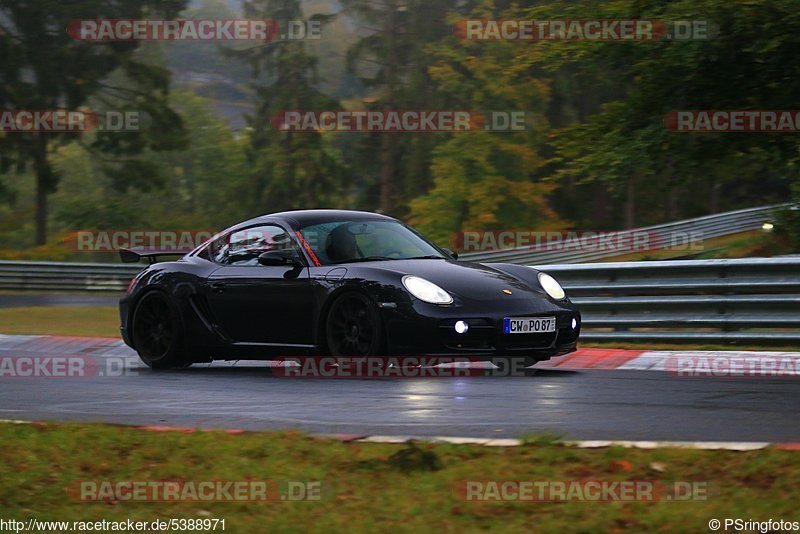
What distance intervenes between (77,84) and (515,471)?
4941cm

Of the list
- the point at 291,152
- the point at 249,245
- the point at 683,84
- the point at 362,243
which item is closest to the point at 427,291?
the point at 362,243

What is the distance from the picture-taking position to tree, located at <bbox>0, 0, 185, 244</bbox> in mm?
50625

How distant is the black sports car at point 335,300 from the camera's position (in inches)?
374

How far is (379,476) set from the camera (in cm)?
531

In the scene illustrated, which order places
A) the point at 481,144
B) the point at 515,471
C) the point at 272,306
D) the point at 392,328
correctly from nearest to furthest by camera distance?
the point at 515,471 → the point at 392,328 → the point at 272,306 → the point at 481,144

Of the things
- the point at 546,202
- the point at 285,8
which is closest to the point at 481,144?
the point at 546,202

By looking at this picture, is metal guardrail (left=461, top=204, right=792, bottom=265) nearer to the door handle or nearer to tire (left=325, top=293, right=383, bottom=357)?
the door handle

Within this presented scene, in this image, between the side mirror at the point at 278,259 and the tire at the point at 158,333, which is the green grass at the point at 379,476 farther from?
the tire at the point at 158,333

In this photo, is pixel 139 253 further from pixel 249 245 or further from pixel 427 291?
pixel 427 291

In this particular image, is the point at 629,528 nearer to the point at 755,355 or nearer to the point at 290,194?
the point at 755,355

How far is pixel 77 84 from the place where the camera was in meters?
A: 52.1

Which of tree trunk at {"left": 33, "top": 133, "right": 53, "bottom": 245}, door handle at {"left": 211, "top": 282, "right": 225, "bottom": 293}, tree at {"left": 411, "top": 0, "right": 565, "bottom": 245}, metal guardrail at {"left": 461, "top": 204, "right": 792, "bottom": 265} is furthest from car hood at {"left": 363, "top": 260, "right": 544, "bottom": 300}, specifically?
tree trunk at {"left": 33, "top": 133, "right": 53, "bottom": 245}

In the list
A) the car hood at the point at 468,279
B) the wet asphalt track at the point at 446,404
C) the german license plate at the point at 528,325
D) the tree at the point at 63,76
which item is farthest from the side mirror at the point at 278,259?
the tree at the point at 63,76

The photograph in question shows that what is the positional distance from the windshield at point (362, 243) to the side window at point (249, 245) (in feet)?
0.74
